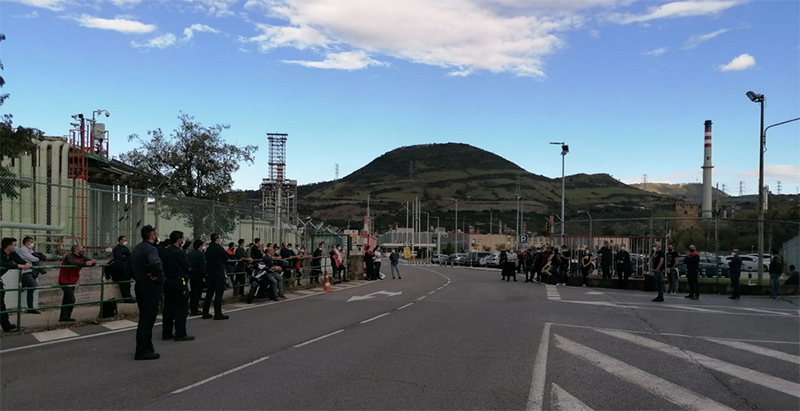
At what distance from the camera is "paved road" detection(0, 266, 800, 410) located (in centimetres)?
680

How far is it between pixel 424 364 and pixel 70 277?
8.17 meters

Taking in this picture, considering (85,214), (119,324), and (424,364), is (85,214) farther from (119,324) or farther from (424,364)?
(424,364)

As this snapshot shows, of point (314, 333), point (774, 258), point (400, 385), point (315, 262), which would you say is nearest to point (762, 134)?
point (774, 258)

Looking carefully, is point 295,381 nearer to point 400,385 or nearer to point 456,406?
point 400,385

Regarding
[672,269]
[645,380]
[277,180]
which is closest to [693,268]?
[672,269]

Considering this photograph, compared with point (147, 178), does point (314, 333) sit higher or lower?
lower

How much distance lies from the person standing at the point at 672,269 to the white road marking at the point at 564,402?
14886mm

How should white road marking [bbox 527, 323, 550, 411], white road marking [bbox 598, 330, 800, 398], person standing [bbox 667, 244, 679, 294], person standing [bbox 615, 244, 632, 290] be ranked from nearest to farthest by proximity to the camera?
1. white road marking [bbox 527, 323, 550, 411]
2. white road marking [bbox 598, 330, 800, 398]
3. person standing [bbox 667, 244, 679, 294]
4. person standing [bbox 615, 244, 632, 290]

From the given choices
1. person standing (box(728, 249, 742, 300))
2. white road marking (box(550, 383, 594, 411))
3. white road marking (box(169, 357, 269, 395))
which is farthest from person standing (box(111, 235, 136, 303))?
person standing (box(728, 249, 742, 300))

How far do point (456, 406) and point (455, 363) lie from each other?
2.21 meters

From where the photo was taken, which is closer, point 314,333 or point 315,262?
point 314,333

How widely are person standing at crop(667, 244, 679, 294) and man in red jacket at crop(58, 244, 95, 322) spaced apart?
16.8 meters

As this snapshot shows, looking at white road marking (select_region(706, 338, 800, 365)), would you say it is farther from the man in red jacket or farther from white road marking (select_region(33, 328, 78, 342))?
the man in red jacket

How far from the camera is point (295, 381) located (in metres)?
7.52
